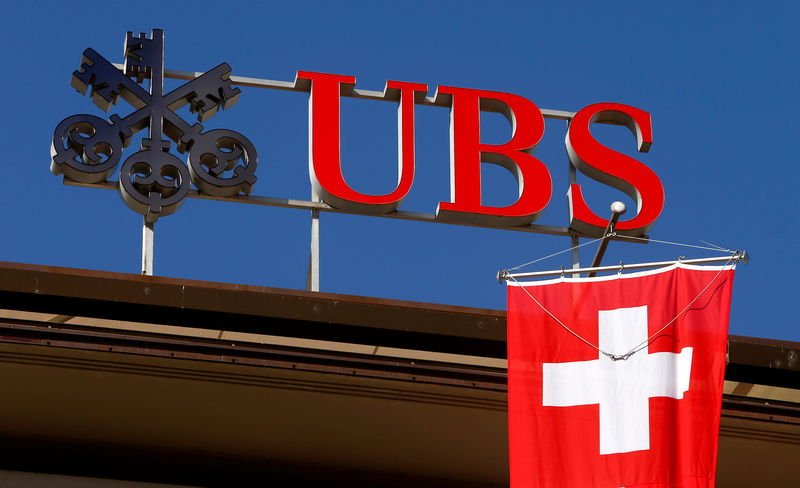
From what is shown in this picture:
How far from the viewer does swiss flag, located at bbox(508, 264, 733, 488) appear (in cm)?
1008

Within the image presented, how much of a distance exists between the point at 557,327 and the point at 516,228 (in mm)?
6155

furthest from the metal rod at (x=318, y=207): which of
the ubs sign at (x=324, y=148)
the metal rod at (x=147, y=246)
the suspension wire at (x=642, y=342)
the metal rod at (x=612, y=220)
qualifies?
the suspension wire at (x=642, y=342)

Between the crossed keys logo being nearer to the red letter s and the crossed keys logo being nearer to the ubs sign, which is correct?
the ubs sign

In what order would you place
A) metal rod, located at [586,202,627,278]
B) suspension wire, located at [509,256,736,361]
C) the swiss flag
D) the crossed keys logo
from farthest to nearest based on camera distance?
the crossed keys logo < metal rod, located at [586,202,627,278] < suspension wire, located at [509,256,736,361] < the swiss flag

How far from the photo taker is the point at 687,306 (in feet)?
34.7

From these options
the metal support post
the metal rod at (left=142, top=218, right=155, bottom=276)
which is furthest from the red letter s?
the metal rod at (left=142, top=218, right=155, bottom=276)

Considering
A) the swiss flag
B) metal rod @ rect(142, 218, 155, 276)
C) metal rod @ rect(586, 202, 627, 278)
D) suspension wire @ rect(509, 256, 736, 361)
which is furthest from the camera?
metal rod @ rect(142, 218, 155, 276)

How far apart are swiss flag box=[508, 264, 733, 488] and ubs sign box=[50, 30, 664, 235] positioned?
586 centimetres

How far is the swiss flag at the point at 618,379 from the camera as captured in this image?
33.1 feet

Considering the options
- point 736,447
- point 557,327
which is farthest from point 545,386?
point 736,447

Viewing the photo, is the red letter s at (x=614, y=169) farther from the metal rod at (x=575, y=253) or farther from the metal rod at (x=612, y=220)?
the metal rod at (x=612, y=220)

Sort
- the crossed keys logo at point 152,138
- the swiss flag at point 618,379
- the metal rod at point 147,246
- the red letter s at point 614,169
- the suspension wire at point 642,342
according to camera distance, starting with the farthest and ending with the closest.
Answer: the red letter s at point 614,169, the crossed keys logo at point 152,138, the metal rod at point 147,246, the suspension wire at point 642,342, the swiss flag at point 618,379

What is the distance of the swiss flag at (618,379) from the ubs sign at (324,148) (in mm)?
5857

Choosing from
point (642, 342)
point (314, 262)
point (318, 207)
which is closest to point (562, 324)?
point (642, 342)
